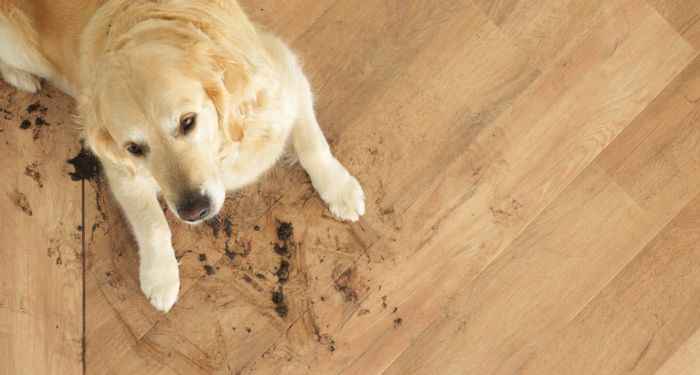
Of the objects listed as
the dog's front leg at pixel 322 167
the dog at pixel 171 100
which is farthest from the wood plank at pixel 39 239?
the dog's front leg at pixel 322 167

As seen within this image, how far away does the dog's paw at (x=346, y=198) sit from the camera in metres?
1.83

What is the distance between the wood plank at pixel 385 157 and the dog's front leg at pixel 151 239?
0.25 feet

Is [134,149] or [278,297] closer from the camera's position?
[134,149]

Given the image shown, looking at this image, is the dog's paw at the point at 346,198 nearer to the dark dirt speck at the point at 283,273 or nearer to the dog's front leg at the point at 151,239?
the dark dirt speck at the point at 283,273

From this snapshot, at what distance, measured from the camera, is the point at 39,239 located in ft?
6.26

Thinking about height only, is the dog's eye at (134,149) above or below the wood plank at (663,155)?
below

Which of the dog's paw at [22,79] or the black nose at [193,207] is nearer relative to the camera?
the black nose at [193,207]

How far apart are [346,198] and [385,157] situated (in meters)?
0.18

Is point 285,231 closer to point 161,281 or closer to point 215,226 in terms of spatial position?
point 215,226

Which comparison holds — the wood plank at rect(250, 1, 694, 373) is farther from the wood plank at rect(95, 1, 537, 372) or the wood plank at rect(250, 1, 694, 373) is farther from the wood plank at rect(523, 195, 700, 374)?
the wood plank at rect(523, 195, 700, 374)

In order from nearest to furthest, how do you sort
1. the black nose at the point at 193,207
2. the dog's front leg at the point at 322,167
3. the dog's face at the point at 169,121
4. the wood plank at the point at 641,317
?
the dog's face at the point at 169,121 → the black nose at the point at 193,207 → the dog's front leg at the point at 322,167 → the wood plank at the point at 641,317

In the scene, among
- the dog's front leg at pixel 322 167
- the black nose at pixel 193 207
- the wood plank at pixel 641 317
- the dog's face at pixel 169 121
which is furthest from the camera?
the wood plank at pixel 641 317

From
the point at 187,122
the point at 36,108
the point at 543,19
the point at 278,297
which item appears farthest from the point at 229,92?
the point at 543,19

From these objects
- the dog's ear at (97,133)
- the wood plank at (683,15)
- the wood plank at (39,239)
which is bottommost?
the wood plank at (39,239)
